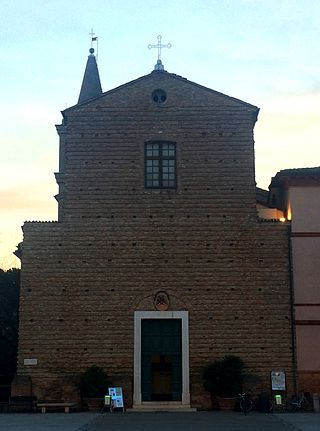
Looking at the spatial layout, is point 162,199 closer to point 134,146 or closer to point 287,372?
point 134,146

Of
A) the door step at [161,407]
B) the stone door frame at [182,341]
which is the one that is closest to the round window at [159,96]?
the stone door frame at [182,341]

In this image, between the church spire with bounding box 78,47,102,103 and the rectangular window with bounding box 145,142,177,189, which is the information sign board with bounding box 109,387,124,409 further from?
the church spire with bounding box 78,47,102,103

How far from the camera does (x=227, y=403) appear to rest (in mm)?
20781

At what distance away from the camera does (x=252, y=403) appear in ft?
68.2

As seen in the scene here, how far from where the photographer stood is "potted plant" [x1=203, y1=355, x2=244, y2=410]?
811 inches

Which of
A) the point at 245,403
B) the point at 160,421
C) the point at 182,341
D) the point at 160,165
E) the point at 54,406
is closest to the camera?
the point at 160,421

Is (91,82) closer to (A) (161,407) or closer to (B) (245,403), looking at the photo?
(A) (161,407)

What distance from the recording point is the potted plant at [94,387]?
20750mm

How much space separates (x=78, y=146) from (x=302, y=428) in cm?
1272

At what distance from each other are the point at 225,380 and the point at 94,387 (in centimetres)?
422

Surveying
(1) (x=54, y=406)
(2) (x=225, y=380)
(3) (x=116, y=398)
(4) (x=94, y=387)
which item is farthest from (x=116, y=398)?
(2) (x=225, y=380)

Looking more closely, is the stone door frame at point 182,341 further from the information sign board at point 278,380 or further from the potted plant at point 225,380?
the information sign board at point 278,380

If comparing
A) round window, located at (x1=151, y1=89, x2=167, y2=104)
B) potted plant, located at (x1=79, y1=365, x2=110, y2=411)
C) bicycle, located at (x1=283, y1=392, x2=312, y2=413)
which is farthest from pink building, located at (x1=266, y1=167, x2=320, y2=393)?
potted plant, located at (x1=79, y1=365, x2=110, y2=411)

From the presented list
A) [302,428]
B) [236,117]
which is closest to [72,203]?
[236,117]
